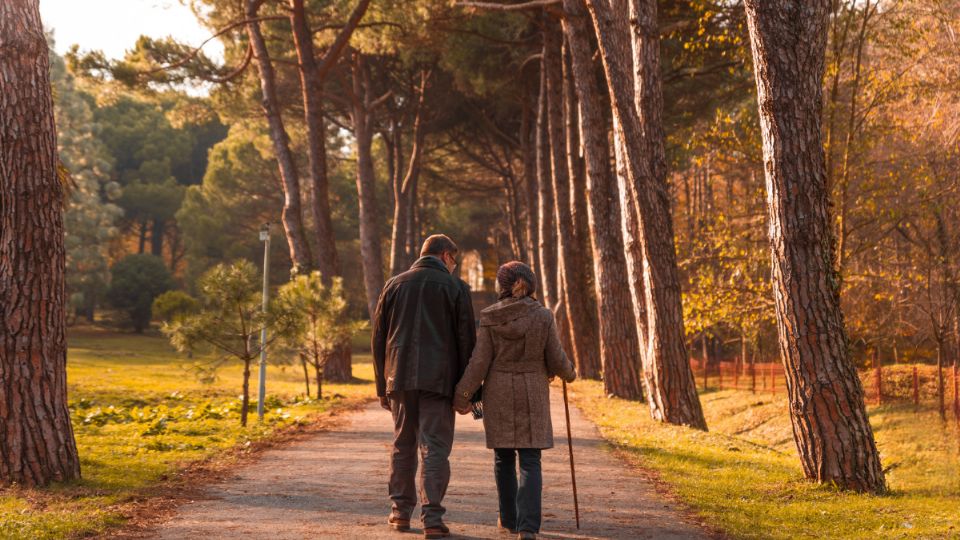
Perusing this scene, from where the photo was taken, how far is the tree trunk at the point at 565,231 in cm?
2542

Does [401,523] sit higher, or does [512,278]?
[512,278]

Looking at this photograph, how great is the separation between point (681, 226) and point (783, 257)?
1269 inches

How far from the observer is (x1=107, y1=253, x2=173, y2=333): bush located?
50.7 meters

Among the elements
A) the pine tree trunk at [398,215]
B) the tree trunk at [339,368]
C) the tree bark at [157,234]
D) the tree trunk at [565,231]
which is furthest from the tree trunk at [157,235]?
the tree trunk at [565,231]

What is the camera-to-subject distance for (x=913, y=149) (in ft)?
67.5

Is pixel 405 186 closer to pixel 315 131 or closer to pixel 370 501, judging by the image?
pixel 315 131

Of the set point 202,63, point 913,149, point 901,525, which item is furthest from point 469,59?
point 901,525

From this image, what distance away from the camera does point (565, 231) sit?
2555cm

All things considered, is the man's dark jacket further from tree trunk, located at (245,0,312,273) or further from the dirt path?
tree trunk, located at (245,0,312,273)

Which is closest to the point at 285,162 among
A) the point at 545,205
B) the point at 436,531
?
the point at 545,205

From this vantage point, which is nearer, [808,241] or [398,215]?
[808,241]

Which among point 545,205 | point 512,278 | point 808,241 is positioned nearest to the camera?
point 512,278

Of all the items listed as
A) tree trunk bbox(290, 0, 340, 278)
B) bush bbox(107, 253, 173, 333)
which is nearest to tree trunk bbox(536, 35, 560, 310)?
tree trunk bbox(290, 0, 340, 278)

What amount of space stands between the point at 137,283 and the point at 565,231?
31753 millimetres
